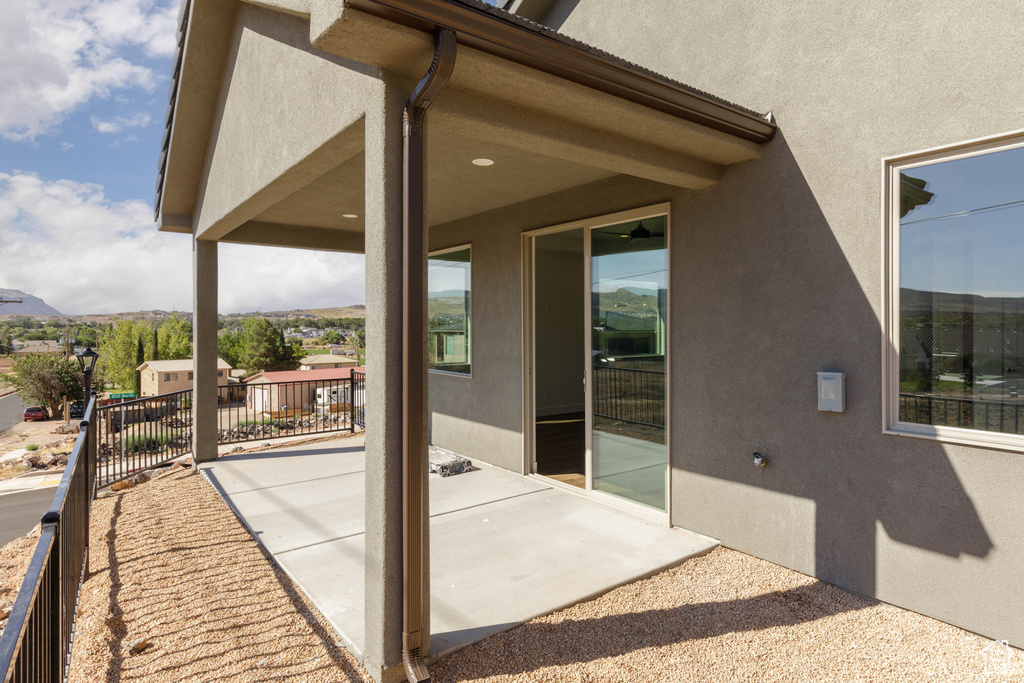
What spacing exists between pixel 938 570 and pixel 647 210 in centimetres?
287

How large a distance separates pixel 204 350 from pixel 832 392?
657 centimetres

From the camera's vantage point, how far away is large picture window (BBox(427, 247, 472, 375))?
6.30m

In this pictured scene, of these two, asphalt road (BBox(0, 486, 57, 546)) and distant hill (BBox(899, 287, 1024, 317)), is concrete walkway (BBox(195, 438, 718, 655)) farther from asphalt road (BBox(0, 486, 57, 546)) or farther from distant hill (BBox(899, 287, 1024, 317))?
asphalt road (BBox(0, 486, 57, 546))

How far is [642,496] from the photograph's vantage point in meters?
4.38

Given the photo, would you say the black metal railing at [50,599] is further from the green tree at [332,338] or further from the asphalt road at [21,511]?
the green tree at [332,338]

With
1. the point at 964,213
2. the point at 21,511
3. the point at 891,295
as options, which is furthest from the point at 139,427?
the point at 964,213

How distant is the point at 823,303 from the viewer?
10.6 feet

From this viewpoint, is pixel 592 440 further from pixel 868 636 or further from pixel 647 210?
pixel 868 636

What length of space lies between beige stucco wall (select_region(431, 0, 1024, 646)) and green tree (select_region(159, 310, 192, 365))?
6372cm

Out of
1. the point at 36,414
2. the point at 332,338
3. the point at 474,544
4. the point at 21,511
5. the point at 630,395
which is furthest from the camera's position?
the point at 332,338

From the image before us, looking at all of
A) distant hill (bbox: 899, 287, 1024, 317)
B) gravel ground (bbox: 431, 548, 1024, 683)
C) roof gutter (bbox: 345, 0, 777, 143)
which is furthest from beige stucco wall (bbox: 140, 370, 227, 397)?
distant hill (bbox: 899, 287, 1024, 317)

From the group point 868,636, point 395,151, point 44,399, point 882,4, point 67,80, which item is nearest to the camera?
point 395,151

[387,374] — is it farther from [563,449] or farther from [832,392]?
[563,449]

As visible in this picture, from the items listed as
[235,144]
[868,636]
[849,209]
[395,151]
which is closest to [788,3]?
[849,209]
